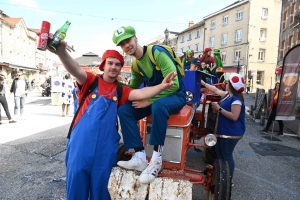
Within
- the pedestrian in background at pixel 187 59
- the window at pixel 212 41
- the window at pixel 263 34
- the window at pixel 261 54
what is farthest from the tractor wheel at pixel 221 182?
the window at pixel 212 41

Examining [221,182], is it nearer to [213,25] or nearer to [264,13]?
[264,13]

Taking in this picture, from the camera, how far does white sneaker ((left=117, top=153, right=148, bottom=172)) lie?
6.86ft

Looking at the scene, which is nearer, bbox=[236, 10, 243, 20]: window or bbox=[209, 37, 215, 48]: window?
bbox=[236, 10, 243, 20]: window

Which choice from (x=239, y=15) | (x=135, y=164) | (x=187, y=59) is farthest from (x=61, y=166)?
(x=239, y=15)

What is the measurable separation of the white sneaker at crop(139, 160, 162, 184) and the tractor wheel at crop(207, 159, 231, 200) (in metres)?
0.74

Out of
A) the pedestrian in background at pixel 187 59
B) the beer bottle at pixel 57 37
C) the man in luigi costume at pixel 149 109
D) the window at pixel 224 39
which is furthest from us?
the window at pixel 224 39

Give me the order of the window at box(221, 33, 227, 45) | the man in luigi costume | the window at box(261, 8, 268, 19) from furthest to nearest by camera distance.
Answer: the window at box(221, 33, 227, 45) < the window at box(261, 8, 268, 19) < the man in luigi costume

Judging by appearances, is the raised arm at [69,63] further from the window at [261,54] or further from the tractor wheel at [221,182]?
the window at [261,54]

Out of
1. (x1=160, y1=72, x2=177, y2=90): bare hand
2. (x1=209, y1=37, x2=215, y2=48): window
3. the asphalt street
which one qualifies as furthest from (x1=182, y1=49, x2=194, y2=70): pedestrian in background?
(x1=209, y1=37, x2=215, y2=48): window

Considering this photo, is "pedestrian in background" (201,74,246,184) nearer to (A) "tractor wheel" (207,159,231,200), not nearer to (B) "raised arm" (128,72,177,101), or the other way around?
(A) "tractor wheel" (207,159,231,200)

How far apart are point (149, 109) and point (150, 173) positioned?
0.66 m

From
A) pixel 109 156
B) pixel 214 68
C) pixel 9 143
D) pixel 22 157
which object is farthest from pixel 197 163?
pixel 9 143

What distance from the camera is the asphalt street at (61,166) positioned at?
11.5 ft

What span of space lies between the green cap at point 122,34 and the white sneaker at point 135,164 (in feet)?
3.74
